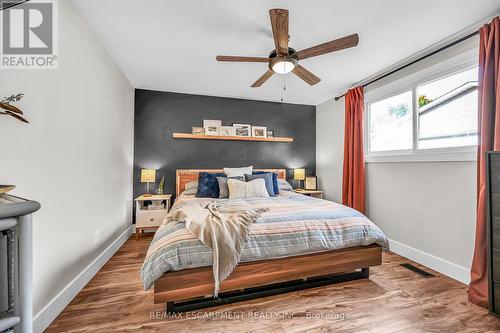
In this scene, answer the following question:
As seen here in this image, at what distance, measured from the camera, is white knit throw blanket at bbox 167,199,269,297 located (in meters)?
1.62

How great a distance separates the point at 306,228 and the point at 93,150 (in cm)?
223

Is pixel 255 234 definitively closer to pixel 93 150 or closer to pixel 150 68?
pixel 93 150

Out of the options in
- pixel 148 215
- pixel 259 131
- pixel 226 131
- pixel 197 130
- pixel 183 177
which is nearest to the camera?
pixel 148 215

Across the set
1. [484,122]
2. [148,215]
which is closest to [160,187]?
[148,215]

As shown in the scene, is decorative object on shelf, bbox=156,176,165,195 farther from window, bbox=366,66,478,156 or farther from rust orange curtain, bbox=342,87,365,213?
window, bbox=366,66,478,156

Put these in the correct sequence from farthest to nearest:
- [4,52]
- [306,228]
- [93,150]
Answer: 1. [93,150]
2. [306,228]
3. [4,52]

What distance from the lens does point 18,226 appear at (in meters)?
0.70

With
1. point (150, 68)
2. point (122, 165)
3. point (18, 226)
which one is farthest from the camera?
point (122, 165)

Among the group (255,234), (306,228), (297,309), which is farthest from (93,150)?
(297,309)

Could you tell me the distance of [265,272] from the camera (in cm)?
182

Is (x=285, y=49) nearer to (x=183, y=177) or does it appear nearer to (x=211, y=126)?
(x=211, y=126)

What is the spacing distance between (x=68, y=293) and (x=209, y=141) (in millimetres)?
2831

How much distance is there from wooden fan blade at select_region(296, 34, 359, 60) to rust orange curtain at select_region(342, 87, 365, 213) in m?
1.72

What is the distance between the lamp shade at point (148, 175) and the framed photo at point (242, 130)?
164cm
